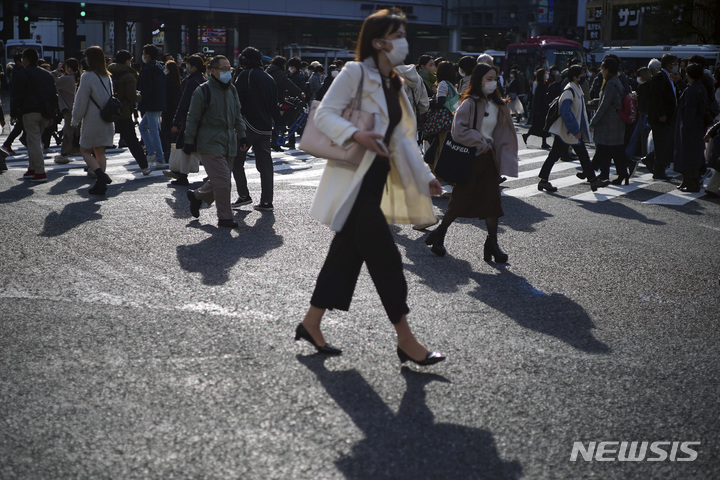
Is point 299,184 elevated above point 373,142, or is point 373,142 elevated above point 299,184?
point 373,142

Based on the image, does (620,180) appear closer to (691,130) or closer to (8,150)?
(691,130)

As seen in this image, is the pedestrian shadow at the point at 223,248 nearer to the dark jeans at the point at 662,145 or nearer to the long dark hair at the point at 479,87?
the long dark hair at the point at 479,87

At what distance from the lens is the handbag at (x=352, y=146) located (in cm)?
413

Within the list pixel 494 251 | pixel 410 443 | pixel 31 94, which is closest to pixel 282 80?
pixel 31 94

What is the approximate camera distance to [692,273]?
6.88 m

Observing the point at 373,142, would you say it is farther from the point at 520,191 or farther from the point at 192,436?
the point at 520,191

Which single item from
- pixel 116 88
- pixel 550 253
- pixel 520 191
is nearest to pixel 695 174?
pixel 520 191

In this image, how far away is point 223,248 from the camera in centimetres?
743

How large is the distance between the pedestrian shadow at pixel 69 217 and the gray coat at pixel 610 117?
699 centimetres

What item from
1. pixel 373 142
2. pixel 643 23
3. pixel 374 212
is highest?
pixel 643 23

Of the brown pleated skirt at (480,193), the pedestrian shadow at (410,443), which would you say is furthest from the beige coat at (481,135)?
the pedestrian shadow at (410,443)

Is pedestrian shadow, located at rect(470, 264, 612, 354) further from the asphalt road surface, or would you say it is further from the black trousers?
the black trousers

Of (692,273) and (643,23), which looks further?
(643,23)

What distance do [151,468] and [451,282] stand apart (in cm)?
360
